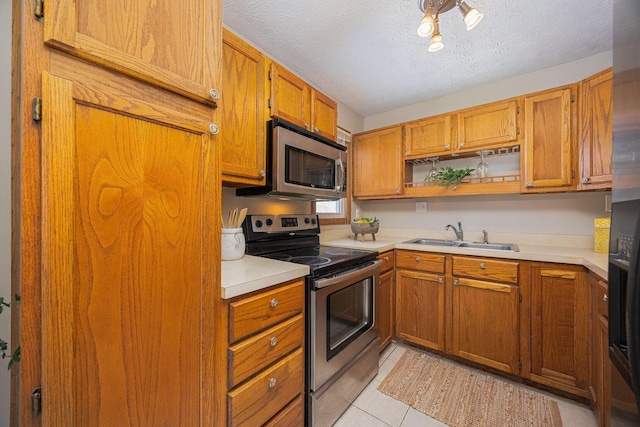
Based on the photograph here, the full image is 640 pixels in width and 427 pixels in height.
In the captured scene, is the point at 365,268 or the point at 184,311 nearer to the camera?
the point at 184,311

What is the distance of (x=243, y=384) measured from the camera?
1.01 meters

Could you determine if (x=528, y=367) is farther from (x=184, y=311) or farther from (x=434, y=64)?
(x=434, y=64)

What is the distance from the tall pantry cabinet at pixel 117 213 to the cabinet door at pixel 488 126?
2175 mm

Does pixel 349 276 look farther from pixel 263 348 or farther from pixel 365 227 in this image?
pixel 365 227

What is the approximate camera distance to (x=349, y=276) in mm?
1510

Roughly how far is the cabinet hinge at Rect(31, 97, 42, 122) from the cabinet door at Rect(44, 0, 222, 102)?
0.14m

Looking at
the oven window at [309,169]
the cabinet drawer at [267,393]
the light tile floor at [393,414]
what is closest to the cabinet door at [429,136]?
the oven window at [309,169]

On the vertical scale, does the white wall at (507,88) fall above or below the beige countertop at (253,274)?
above

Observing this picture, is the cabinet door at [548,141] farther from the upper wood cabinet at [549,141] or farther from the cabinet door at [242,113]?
the cabinet door at [242,113]

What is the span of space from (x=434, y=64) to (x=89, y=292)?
8.32ft

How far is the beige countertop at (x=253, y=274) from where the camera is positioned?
3.21 feet

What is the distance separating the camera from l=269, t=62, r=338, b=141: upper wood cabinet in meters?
1.60

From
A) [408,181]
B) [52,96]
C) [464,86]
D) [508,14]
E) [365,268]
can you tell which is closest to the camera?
[52,96]

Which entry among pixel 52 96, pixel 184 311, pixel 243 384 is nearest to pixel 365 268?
pixel 243 384
